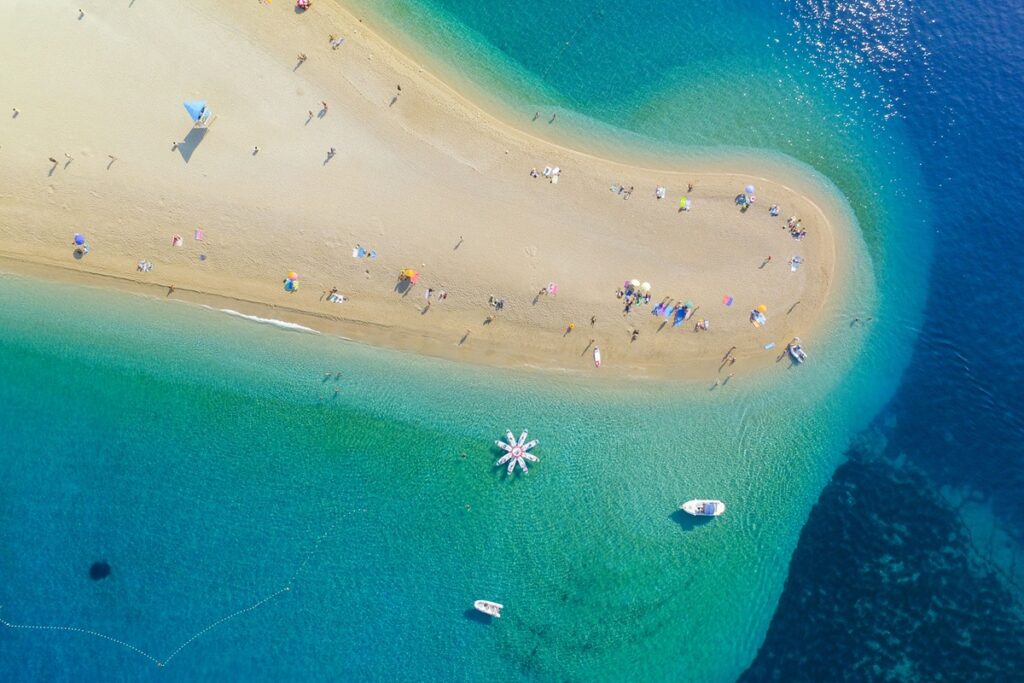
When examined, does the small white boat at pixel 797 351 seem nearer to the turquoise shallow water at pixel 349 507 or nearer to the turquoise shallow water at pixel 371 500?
the turquoise shallow water at pixel 371 500

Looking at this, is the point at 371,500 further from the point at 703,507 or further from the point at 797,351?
the point at 797,351

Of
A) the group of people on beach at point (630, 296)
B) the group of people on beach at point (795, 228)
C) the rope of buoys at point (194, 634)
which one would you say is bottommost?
the rope of buoys at point (194, 634)

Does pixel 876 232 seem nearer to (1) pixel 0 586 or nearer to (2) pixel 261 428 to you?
(2) pixel 261 428

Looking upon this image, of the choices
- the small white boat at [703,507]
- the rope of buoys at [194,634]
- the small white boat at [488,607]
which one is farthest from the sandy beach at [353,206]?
the small white boat at [488,607]

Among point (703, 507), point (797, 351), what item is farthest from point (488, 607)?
point (797, 351)

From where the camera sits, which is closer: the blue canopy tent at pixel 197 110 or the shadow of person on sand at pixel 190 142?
the blue canopy tent at pixel 197 110

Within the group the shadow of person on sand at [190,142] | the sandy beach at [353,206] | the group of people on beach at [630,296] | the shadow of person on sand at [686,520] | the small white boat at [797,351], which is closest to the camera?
the sandy beach at [353,206]

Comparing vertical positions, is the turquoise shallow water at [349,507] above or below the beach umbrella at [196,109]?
below

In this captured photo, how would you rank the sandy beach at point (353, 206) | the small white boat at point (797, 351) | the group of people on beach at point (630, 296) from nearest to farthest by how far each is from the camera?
the sandy beach at point (353, 206) → the group of people on beach at point (630, 296) → the small white boat at point (797, 351)
